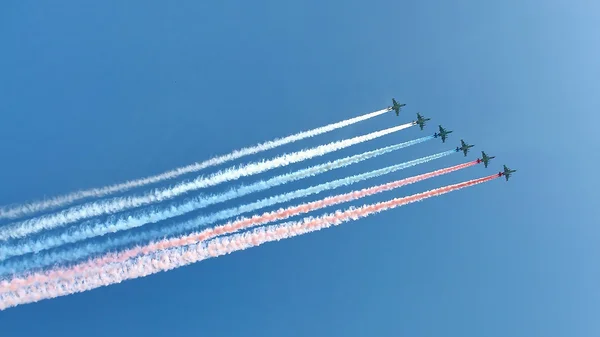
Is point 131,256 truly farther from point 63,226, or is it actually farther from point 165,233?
point 63,226

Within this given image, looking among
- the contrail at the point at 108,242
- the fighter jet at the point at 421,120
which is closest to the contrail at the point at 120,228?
the contrail at the point at 108,242

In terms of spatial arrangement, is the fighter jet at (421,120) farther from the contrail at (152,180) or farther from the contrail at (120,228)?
the contrail at (120,228)

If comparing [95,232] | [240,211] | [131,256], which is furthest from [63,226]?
[240,211]

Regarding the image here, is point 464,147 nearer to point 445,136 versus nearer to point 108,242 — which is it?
point 445,136

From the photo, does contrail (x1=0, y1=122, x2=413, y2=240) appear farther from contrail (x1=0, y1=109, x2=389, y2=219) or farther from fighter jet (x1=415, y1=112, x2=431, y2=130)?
fighter jet (x1=415, y1=112, x2=431, y2=130)

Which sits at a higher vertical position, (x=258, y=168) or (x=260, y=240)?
(x=258, y=168)

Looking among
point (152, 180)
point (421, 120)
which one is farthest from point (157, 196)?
point (421, 120)
